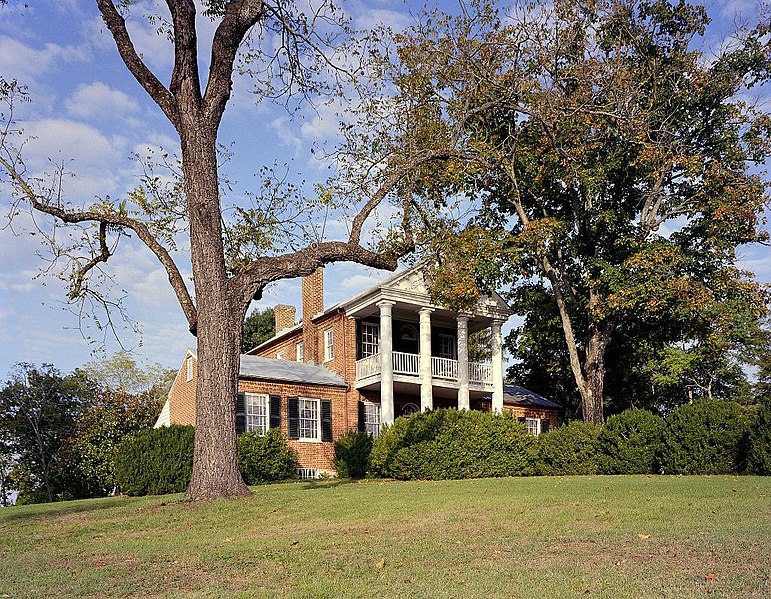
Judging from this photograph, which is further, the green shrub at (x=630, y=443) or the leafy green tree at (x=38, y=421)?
the leafy green tree at (x=38, y=421)

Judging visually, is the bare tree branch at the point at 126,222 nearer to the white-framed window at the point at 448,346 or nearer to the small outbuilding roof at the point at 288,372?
the small outbuilding roof at the point at 288,372

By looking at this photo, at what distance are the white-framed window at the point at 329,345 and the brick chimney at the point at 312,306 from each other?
632 millimetres

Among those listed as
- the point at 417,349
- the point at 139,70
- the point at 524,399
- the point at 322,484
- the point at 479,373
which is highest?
the point at 139,70

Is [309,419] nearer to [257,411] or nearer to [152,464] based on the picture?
[257,411]

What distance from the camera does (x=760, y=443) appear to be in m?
17.8

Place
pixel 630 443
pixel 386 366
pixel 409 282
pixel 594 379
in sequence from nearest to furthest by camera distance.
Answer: pixel 630 443, pixel 594 379, pixel 386 366, pixel 409 282

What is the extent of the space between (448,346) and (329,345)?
17.2ft

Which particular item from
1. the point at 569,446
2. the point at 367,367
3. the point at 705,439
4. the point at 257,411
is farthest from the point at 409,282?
the point at 705,439

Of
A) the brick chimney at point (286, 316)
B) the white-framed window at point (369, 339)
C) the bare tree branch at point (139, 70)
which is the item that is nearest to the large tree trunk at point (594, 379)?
the white-framed window at point (369, 339)

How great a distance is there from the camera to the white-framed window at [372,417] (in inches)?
1182

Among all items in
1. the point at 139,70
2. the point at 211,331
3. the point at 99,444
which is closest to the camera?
the point at 211,331

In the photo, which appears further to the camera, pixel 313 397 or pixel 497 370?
pixel 497 370

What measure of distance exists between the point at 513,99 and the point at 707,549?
16088 millimetres

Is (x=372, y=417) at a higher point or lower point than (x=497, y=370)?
lower
